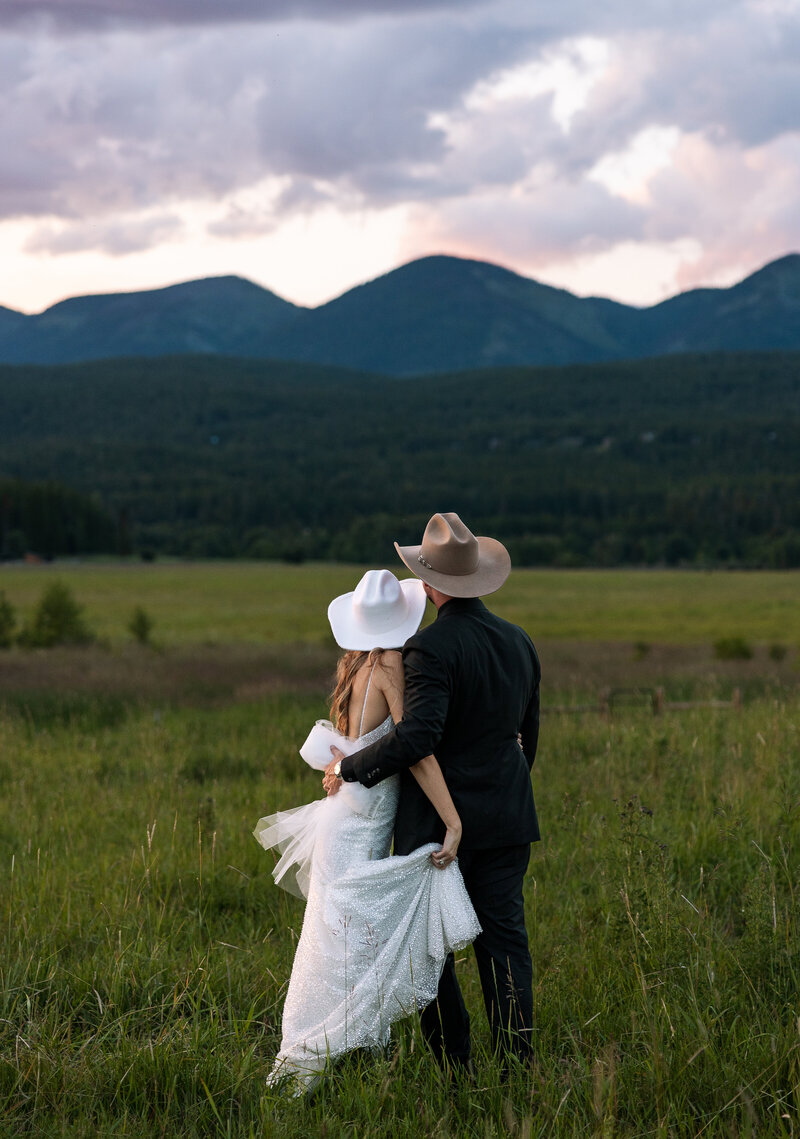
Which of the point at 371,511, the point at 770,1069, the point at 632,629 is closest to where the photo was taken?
the point at 770,1069

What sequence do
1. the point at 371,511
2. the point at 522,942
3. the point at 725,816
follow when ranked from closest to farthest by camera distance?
the point at 522,942 < the point at 725,816 < the point at 371,511

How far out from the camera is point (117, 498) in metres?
188

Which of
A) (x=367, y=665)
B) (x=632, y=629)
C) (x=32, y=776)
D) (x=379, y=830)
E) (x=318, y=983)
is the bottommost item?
(x=632, y=629)

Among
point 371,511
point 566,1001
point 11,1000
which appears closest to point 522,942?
point 566,1001

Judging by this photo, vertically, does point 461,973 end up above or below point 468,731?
below

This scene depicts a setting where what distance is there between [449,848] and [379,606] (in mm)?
900

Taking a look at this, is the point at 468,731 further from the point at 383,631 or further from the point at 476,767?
the point at 383,631

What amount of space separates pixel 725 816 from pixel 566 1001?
89.2 inches

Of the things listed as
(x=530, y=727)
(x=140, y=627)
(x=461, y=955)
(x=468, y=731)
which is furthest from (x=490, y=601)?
(x=468, y=731)

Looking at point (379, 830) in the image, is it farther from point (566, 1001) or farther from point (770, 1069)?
point (770, 1069)

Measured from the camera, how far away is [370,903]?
12.5 ft

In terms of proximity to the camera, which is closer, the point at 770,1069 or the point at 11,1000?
the point at 770,1069

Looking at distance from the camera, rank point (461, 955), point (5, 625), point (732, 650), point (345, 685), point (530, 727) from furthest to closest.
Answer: point (732, 650)
point (5, 625)
point (461, 955)
point (530, 727)
point (345, 685)

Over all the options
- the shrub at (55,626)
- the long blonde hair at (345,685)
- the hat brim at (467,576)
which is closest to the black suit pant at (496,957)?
the long blonde hair at (345,685)
